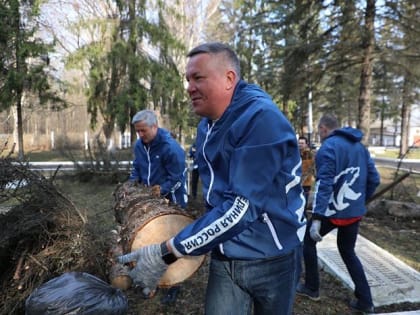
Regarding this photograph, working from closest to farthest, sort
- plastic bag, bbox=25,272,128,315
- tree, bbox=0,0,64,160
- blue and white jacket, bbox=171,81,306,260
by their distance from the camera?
blue and white jacket, bbox=171,81,306,260, plastic bag, bbox=25,272,128,315, tree, bbox=0,0,64,160

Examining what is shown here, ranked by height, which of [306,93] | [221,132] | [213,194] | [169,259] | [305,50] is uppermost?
[305,50]

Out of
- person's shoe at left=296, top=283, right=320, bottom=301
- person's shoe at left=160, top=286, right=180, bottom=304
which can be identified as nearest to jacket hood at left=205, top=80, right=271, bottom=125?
person's shoe at left=160, top=286, right=180, bottom=304

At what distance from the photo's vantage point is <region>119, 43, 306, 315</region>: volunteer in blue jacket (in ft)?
5.13

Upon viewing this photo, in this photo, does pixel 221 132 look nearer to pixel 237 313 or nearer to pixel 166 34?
pixel 237 313

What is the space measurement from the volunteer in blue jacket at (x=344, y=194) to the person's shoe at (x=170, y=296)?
1.52 meters

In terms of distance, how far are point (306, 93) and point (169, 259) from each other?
1083 cm

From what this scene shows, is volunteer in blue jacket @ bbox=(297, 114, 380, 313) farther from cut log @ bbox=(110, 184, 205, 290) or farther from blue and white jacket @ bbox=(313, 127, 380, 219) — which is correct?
cut log @ bbox=(110, 184, 205, 290)

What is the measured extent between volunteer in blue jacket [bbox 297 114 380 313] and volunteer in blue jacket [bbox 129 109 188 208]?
1.54 metres

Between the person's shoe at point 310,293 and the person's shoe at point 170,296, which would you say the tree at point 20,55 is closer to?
the person's shoe at point 170,296

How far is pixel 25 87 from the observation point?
13.8m

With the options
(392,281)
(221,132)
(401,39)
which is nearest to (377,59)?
(401,39)

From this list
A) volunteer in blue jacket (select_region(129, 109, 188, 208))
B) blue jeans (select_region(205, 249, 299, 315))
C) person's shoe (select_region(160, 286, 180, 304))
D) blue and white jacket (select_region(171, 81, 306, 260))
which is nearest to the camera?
blue and white jacket (select_region(171, 81, 306, 260))

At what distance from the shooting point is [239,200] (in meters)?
1.54

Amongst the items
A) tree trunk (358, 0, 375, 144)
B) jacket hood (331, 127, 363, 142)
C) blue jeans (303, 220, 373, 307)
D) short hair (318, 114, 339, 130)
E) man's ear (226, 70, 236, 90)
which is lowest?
blue jeans (303, 220, 373, 307)
